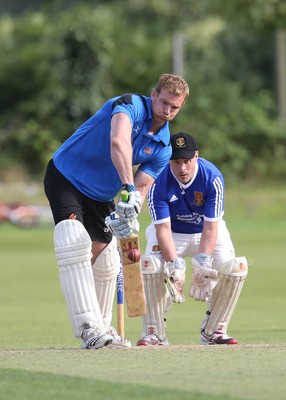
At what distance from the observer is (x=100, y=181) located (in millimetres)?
8258

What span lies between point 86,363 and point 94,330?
2.96 ft

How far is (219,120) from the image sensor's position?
40.0 m

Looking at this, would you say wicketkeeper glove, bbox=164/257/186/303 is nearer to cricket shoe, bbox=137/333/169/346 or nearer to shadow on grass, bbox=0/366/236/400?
cricket shoe, bbox=137/333/169/346

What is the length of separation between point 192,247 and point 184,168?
77cm

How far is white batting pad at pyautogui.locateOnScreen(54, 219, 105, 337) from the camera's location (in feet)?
25.9

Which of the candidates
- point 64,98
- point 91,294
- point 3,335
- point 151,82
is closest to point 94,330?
point 91,294

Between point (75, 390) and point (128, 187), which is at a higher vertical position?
point (128, 187)

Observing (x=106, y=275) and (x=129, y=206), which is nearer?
(x=129, y=206)

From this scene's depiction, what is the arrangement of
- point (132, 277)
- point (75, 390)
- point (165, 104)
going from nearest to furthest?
point (75, 390) < point (165, 104) < point (132, 277)

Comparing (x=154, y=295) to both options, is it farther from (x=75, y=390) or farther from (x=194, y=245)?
(x=75, y=390)

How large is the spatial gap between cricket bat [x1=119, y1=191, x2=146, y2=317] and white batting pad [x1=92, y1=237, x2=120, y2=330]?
21.8 inches

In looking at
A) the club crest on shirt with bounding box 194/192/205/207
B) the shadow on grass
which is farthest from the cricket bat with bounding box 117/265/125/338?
the shadow on grass

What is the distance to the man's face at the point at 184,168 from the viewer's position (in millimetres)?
9234

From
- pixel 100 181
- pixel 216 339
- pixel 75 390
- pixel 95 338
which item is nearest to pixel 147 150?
pixel 100 181
